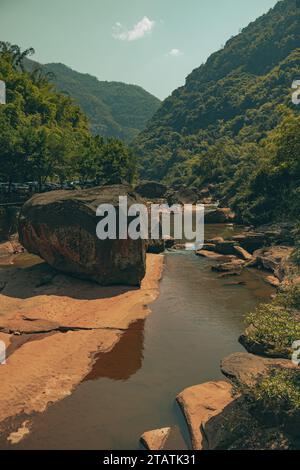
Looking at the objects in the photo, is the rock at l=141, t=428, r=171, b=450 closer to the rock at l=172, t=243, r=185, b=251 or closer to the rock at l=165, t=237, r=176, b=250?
the rock at l=172, t=243, r=185, b=251

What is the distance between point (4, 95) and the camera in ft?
237

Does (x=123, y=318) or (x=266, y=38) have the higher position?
(x=266, y=38)

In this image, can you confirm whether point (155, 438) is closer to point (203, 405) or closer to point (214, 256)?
point (203, 405)

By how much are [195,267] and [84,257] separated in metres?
10.9

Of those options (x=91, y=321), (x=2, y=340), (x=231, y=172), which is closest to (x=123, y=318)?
(x=91, y=321)

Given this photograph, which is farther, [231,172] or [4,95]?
[231,172]

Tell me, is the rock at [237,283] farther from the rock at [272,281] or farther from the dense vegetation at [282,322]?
the dense vegetation at [282,322]

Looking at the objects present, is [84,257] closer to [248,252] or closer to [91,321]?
[91,321]

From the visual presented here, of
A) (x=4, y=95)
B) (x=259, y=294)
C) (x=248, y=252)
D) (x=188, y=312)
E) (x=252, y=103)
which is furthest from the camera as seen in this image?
(x=252, y=103)

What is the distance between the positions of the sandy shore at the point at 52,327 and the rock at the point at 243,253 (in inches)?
333

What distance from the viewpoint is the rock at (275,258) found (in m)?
29.9

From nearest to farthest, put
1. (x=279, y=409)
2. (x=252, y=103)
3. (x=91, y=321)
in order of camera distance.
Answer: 1. (x=279, y=409)
2. (x=91, y=321)
3. (x=252, y=103)

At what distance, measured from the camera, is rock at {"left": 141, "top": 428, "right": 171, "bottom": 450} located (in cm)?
1259
